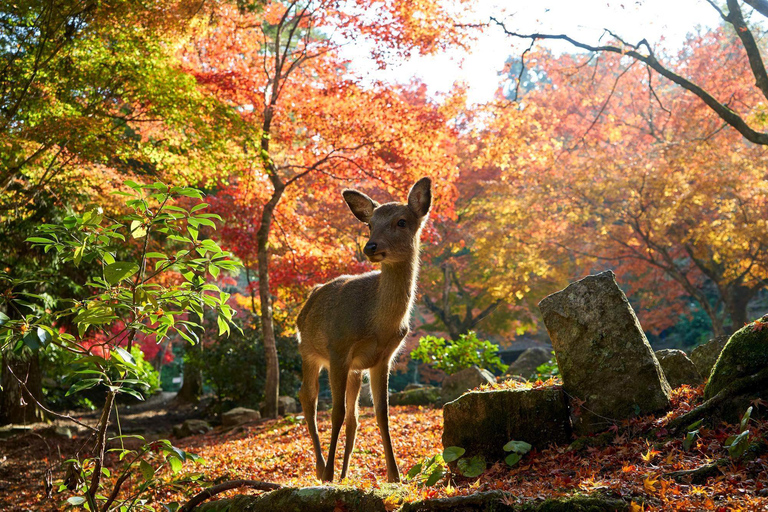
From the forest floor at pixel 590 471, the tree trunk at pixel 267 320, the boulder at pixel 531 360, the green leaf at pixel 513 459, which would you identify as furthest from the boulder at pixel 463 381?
the green leaf at pixel 513 459

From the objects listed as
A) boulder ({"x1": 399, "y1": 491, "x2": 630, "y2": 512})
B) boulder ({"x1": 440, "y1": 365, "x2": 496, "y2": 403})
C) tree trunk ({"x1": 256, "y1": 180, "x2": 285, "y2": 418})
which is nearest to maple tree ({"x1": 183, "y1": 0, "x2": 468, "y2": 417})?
tree trunk ({"x1": 256, "y1": 180, "x2": 285, "y2": 418})

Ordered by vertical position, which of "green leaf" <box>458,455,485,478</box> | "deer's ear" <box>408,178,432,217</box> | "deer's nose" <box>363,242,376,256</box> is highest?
"deer's ear" <box>408,178,432,217</box>

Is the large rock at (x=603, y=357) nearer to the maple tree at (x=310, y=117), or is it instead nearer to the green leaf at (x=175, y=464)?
the green leaf at (x=175, y=464)

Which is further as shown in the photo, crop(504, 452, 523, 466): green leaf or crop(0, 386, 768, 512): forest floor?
crop(504, 452, 523, 466): green leaf

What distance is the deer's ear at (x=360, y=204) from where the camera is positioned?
490 cm

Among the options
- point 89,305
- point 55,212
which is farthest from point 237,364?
point 89,305

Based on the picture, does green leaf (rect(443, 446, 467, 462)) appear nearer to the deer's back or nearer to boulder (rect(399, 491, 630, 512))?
boulder (rect(399, 491, 630, 512))

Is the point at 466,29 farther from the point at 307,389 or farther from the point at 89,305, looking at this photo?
the point at 89,305

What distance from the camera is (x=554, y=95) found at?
2658 cm

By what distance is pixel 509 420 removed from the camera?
4418 mm

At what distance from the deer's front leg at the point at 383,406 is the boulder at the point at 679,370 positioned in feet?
8.77

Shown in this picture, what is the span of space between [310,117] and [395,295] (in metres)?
7.63

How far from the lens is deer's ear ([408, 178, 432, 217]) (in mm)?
4621

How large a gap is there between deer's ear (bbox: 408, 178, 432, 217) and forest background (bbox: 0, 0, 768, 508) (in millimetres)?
1706
